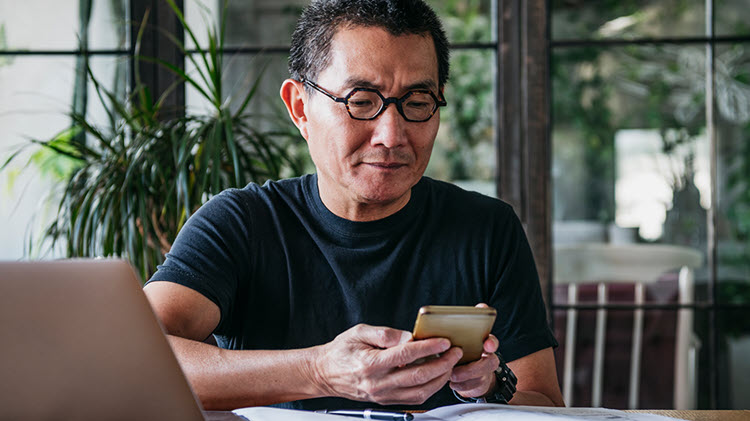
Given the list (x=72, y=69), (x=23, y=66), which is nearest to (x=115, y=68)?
(x=72, y=69)

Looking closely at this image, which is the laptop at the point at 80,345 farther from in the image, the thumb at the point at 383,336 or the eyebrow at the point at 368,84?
the eyebrow at the point at 368,84

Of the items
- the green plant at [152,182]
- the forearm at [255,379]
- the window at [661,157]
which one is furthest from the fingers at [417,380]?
the window at [661,157]

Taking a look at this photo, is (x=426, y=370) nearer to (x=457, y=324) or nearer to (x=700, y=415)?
(x=457, y=324)

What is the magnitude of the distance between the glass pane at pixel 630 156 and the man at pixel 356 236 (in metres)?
1.66

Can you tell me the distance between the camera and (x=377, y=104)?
1.25m

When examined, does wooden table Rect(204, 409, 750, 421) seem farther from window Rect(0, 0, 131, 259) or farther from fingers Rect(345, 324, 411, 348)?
window Rect(0, 0, 131, 259)

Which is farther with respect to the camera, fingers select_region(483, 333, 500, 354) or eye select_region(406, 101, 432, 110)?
eye select_region(406, 101, 432, 110)

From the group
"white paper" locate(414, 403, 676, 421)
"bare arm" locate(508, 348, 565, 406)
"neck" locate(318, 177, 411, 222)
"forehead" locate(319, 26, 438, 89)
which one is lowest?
"bare arm" locate(508, 348, 565, 406)

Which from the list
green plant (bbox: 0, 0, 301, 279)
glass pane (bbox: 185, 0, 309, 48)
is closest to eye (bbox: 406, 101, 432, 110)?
green plant (bbox: 0, 0, 301, 279)

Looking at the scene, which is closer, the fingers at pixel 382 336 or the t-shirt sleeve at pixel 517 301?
the fingers at pixel 382 336

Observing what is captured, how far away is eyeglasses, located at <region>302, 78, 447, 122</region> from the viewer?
4.08ft

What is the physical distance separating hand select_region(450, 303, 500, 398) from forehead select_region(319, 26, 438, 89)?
482 mm

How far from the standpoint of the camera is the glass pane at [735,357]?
3033mm

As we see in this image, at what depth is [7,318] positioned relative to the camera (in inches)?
23.8
